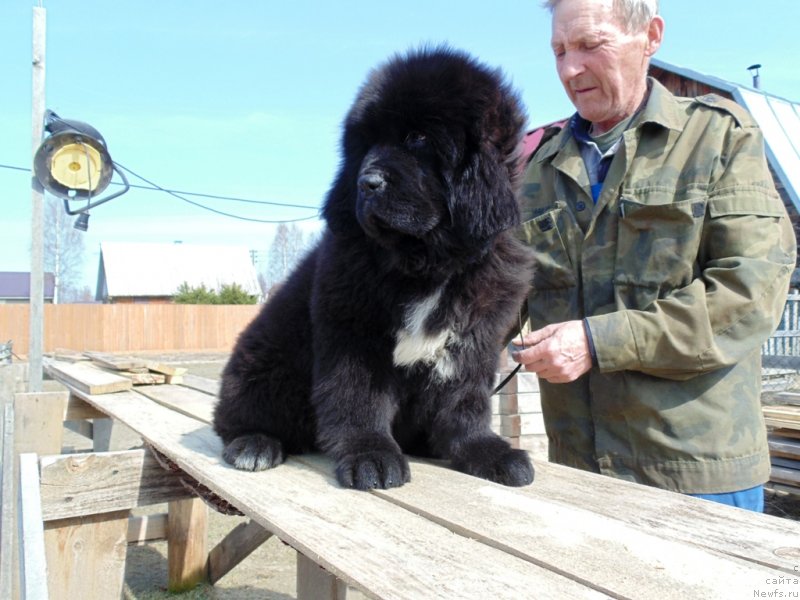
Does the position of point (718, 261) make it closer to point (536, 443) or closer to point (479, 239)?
point (479, 239)

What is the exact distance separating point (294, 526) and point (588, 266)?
1385 millimetres

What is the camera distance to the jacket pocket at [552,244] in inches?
94.6

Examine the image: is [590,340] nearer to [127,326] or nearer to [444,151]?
[444,151]

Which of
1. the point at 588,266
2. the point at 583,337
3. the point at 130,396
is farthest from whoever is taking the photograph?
the point at 130,396

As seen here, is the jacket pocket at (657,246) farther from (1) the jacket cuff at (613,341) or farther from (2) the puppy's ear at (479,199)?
(2) the puppy's ear at (479,199)

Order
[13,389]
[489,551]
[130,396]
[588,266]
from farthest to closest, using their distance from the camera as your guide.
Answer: [13,389], [130,396], [588,266], [489,551]

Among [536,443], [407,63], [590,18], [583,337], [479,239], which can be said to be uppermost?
[590,18]

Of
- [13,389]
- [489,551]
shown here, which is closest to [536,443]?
[13,389]

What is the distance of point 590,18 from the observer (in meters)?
2.20

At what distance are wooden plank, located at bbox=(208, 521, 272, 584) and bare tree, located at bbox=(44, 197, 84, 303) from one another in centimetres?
4734

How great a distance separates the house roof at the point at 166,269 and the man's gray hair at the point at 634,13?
1617 inches

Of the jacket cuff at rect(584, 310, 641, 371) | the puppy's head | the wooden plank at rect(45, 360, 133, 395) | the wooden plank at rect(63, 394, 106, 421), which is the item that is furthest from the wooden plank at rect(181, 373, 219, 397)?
the jacket cuff at rect(584, 310, 641, 371)

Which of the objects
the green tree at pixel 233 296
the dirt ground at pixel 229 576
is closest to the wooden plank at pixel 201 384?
the dirt ground at pixel 229 576

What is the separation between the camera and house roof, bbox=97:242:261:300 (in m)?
44.0
